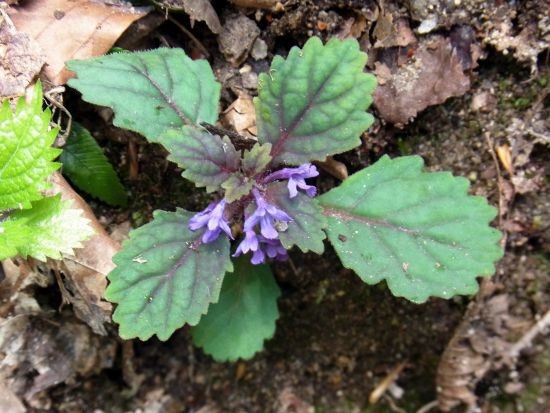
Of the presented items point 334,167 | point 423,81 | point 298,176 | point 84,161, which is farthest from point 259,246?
point 423,81

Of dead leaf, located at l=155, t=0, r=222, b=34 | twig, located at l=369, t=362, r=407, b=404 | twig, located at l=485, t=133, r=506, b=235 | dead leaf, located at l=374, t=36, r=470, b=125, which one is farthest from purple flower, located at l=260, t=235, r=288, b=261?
twig, located at l=369, t=362, r=407, b=404

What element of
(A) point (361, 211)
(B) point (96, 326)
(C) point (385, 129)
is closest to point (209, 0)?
(C) point (385, 129)

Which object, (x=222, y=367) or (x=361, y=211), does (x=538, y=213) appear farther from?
(x=222, y=367)

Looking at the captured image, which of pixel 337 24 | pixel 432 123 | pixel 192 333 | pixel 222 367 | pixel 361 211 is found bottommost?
pixel 222 367

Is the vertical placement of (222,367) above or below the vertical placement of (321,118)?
below

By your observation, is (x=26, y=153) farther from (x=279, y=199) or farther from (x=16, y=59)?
(x=279, y=199)

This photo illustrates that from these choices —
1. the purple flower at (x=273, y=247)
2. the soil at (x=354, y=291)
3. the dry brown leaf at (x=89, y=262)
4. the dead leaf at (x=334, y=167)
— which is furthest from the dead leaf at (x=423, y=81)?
the dry brown leaf at (x=89, y=262)
